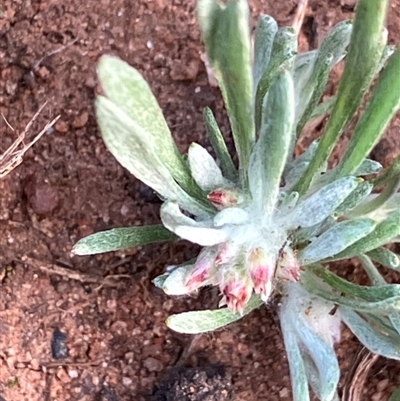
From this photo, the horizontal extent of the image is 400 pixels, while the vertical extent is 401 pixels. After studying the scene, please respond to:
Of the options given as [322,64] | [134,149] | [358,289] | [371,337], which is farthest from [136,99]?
[371,337]

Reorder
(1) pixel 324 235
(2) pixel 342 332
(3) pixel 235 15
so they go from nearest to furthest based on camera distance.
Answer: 1. (3) pixel 235 15
2. (1) pixel 324 235
3. (2) pixel 342 332

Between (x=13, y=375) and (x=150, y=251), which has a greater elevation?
(x=150, y=251)

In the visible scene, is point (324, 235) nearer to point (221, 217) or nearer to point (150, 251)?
point (221, 217)

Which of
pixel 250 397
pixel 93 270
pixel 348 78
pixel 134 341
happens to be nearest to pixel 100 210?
pixel 93 270

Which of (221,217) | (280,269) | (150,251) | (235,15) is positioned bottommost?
(150,251)

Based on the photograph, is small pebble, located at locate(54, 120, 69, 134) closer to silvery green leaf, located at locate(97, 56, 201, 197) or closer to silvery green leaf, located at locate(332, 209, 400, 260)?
silvery green leaf, located at locate(97, 56, 201, 197)

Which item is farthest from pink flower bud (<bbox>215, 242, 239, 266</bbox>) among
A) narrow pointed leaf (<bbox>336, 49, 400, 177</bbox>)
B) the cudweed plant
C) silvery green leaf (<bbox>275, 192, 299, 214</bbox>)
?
narrow pointed leaf (<bbox>336, 49, 400, 177</bbox>)

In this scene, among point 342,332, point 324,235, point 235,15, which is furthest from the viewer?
point 342,332

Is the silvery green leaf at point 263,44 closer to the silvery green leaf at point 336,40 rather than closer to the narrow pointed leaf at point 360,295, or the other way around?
the silvery green leaf at point 336,40

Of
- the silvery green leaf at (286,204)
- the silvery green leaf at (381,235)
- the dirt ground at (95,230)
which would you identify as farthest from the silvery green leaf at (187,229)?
the dirt ground at (95,230)
